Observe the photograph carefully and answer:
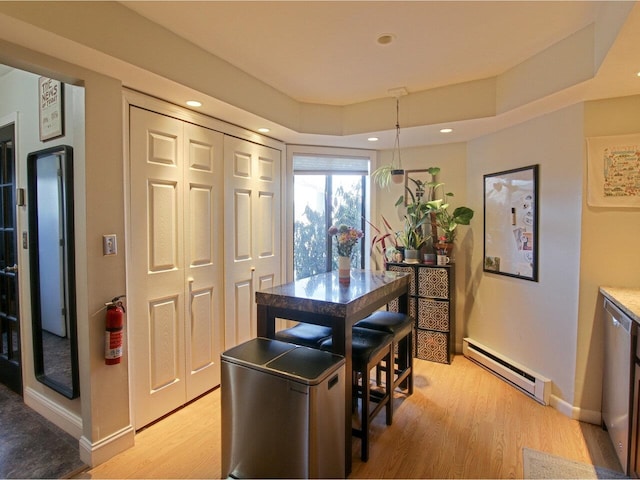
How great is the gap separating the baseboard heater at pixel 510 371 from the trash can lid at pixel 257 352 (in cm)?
203

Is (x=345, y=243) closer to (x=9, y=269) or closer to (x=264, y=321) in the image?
(x=264, y=321)

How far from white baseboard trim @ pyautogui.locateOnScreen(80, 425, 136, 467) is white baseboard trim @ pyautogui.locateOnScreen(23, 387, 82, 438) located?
0.22 m

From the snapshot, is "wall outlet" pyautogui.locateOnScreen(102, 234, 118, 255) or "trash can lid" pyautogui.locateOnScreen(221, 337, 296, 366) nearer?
"trash can lid" pyautogui.locateOnScreen(221, 337, 296, 366)

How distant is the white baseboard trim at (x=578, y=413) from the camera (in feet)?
7.65

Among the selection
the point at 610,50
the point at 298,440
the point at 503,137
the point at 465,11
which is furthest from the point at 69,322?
the point at 503,137

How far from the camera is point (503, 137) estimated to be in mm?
3047

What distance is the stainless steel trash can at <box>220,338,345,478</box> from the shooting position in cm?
155

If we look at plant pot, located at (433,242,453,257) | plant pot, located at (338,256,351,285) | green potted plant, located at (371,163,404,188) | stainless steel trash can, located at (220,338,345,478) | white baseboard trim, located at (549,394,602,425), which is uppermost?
green potted plant, located at (371,163,404,188)

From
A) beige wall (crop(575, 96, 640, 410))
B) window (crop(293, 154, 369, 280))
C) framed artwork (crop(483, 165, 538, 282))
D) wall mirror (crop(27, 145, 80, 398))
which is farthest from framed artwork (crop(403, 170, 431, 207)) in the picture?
wall mirror (crop(27, 145, 80, 398))

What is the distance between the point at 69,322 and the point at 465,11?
2.88m

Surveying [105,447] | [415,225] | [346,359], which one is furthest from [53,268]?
[415,225]

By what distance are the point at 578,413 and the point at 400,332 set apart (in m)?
1.34

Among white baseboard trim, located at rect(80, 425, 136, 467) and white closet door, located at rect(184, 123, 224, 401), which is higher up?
white closet door, located at rect(184, 123, 224, 401)

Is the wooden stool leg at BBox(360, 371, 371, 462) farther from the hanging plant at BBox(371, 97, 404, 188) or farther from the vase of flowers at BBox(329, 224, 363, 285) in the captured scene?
the hanging plant at BBox(371, 97, 404, 188)
